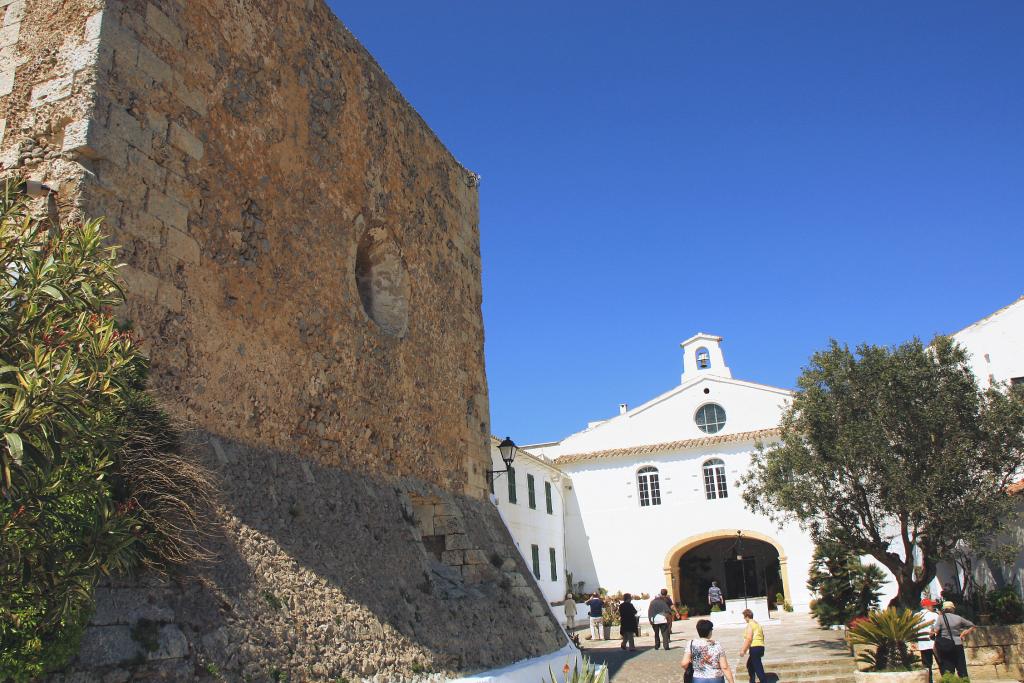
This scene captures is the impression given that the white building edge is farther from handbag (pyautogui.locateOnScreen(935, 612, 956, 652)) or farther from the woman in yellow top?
handbag (pyautogui.locateOnScreen(935, 612, 956, 652))

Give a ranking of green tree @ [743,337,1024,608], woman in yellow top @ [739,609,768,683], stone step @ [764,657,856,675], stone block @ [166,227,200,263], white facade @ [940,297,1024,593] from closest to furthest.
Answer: stone block @ [166,227,200,263] → woman in yellow top @ [739,609,768,683] → stone step @ [764,657,856,675] → green tree @ [743,337,1024,608] → white facade @ [940,297,1024,593]

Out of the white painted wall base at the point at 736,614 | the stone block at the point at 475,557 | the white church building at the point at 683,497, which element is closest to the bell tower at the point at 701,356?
the white church building at the point at 683,497

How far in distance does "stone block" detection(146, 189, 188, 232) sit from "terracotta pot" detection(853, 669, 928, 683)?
29.9 feet

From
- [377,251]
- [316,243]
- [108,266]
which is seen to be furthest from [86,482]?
[377,251]

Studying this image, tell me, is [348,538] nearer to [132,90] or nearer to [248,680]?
[248,680]

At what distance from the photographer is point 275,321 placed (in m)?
6.54

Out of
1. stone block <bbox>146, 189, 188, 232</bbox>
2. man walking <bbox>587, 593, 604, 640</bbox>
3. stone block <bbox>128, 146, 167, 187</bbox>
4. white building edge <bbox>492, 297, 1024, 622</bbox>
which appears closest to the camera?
stone block <bbox>128, 146, 167, 187</bbox>

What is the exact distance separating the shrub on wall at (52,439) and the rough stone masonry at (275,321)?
44 cm

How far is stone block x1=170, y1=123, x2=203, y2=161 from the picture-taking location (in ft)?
18.6

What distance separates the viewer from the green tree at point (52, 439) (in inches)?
123

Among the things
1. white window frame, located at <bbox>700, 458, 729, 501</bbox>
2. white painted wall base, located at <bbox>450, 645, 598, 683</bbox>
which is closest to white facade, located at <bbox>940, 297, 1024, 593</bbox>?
white painted wall base, located at <bbox>450, 645, 598, 683</bbox>

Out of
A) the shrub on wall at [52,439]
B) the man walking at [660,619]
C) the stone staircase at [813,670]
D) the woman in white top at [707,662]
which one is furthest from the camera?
the man walking at [660,619]

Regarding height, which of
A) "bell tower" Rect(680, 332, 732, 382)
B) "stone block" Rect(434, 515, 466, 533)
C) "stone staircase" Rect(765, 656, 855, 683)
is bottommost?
"stone staircase" Rect(765, 656, 855, 683)

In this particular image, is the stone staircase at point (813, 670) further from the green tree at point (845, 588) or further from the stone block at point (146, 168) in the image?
the stone block at point (146, 168)
